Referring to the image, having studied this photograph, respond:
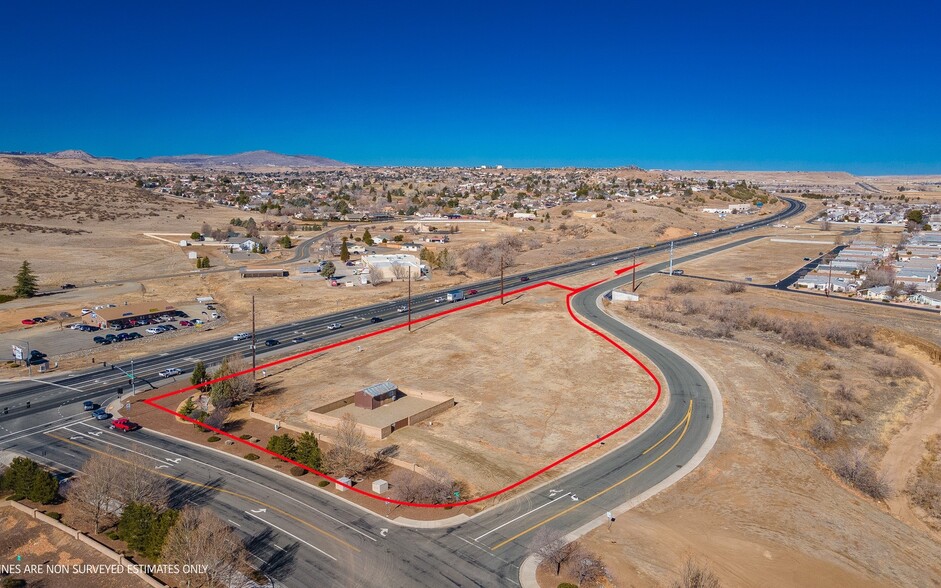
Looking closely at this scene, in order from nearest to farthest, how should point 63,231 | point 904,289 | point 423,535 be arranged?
point 423,535
point 904,289
point 63,231

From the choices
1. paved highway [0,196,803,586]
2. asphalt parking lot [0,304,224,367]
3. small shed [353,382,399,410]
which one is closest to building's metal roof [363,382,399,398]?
small shed [353,382,399,410]

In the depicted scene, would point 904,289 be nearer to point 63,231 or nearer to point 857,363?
point 857,363

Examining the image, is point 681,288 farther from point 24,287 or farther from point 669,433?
point 24,287

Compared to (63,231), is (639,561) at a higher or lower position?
lower

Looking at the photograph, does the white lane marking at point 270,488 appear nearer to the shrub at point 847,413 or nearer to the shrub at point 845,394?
the shrub at point 847,413

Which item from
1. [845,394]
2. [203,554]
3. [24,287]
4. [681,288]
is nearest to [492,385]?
[845,394]

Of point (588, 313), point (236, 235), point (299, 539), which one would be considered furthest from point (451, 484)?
point (236, 235)

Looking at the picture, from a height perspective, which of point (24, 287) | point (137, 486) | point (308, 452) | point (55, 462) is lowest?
point (55, 462)
